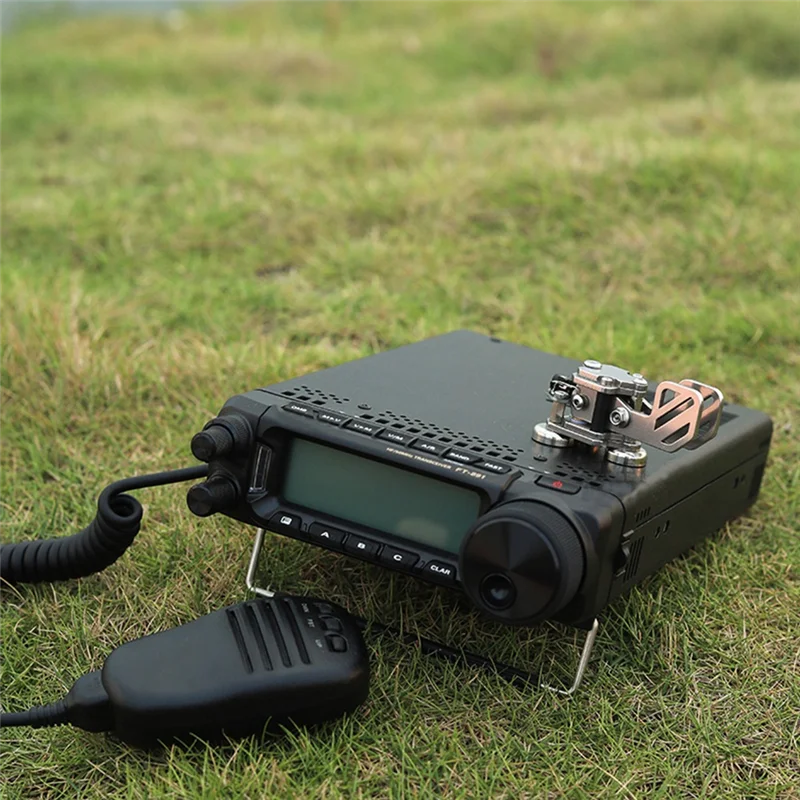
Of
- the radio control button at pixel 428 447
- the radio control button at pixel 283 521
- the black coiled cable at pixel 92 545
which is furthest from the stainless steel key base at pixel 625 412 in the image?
the black coiled cable at pixel 92 545

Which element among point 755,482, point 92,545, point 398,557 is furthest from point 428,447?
point 755,482

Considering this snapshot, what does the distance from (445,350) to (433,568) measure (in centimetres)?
74

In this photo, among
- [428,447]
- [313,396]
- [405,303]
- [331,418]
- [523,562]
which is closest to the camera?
[523,562]

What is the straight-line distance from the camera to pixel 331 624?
1788 millimetres

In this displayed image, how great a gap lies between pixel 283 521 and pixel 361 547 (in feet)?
0.53

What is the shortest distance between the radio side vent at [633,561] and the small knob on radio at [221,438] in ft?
2.17

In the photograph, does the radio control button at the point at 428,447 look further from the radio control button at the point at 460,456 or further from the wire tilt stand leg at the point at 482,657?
the wire tilt stand leg at the point at 482,657

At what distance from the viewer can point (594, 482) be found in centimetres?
174

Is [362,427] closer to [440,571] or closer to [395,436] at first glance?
[395,436]

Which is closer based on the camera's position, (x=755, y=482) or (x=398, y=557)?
(x=398, y=557)

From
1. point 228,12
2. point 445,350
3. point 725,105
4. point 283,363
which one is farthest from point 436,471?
point 228,12

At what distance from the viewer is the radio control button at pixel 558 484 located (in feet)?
5.55

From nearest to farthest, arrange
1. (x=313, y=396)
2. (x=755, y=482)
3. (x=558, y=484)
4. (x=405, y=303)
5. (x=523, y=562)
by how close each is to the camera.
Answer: (x=523, y=562) → (x=558, y=484) → (x=313, y=396) → (x=755, y=482) → (x=405, y=303)

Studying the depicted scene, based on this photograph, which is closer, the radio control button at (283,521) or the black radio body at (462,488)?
the black radio body at (462,488)
